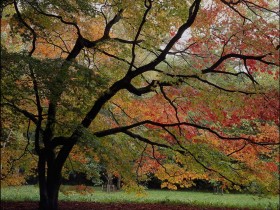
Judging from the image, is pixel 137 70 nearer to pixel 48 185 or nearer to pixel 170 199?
pixel 48 185

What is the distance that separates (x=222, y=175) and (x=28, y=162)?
697 cm

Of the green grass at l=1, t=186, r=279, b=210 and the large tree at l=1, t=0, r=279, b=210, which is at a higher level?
the large tree at l=1, t=0, r=279, b=210

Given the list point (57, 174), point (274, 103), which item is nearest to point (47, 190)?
point (57, 174)

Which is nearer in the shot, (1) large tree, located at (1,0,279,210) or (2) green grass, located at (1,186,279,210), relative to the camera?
(1) large tree, located at (1,0,279,210)

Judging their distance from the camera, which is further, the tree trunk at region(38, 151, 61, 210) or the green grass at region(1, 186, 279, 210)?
the green grass at region(1, 186, 279, 210)

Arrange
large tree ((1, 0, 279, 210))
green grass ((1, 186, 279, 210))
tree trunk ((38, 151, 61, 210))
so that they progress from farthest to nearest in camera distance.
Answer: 1. green grass ((1, 186, 279, 210))
2. tree trunk ((38, 151, 61, 210))
3. large tree ((1, 0, 279, 210))

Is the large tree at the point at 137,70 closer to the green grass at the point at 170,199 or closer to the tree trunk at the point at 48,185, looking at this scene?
the tree trunk at the point at 48,185

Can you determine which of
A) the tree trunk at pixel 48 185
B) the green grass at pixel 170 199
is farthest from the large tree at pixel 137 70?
the green grass at pixel 170 199

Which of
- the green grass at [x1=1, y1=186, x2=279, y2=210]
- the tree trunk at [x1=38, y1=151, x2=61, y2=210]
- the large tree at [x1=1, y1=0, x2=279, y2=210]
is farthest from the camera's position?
the green grass at [x1=1, y1=186, x2=279, y2=210]

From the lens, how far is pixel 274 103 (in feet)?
26.9

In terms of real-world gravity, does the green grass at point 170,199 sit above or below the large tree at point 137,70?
below

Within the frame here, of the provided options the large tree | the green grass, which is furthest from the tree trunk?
the green grass

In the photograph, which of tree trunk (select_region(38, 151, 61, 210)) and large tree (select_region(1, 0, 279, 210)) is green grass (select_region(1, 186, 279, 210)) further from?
large tree (select_region(1, 0, 279, 210))

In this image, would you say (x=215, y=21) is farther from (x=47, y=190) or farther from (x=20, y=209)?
(x=20, y=209)
